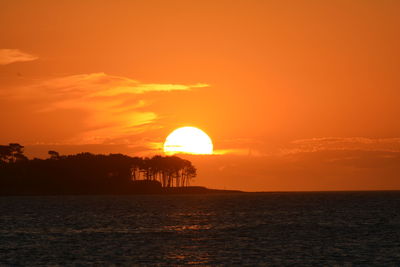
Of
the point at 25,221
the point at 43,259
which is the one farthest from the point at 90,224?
the point at 43,259

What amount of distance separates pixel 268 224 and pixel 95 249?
4872cm

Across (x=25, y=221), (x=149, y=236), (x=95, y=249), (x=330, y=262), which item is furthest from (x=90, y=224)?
(x=330, y=262)

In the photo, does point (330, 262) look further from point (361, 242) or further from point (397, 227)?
point (397, 227)

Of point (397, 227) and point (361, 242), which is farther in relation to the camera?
point (397, 227)

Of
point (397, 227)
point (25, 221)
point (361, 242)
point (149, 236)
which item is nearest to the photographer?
point (361, 242)

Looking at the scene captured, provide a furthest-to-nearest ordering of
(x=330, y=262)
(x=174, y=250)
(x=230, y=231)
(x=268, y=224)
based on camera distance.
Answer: (x=268, y=224) < (x=230, y=231) < (x=174, y=250) < (x=330, y=262)

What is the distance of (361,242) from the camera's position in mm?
85375

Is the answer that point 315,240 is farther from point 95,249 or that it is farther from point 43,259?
point 43,259

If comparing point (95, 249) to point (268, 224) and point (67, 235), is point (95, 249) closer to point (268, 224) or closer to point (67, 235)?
point (67, 235)

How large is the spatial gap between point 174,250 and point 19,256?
18.2m

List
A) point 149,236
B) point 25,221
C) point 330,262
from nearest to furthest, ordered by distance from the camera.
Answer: point 330,262 < point 149,236 < point 25,221

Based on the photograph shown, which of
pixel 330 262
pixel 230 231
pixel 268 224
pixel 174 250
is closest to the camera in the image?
pixel 330 262

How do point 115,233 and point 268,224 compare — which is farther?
point 268,224

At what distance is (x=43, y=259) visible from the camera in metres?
68.2
